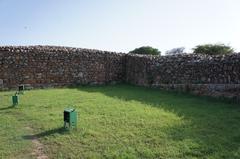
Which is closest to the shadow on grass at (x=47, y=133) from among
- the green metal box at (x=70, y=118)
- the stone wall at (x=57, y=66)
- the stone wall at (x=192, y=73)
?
the green metal box at (x=70, y=118)

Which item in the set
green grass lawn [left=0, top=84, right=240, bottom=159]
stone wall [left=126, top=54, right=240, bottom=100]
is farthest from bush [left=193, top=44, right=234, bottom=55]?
green grass lawn [left=0, top=84, right=240, bottom=159]

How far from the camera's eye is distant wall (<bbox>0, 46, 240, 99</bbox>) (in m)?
10.5

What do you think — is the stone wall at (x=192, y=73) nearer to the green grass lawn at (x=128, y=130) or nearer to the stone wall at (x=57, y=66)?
the green grass lawn at (x=128, y=130)

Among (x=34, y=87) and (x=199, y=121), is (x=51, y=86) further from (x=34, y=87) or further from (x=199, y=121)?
(x=199, y=121)

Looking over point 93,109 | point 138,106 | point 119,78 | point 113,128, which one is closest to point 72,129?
point 113,128

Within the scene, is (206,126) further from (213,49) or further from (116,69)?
(213,49)

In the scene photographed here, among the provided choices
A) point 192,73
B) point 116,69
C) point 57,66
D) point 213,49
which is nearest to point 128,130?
point 192,73

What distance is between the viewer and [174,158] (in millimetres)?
4816

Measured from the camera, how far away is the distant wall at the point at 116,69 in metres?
10.5

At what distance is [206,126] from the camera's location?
642 cm

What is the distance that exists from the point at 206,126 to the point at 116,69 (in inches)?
429

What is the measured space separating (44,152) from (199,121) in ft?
10.7

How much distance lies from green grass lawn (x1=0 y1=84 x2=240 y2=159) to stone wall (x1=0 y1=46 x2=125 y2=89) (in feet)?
18.5

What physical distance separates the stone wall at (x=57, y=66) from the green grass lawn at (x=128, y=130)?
5.64 meters
